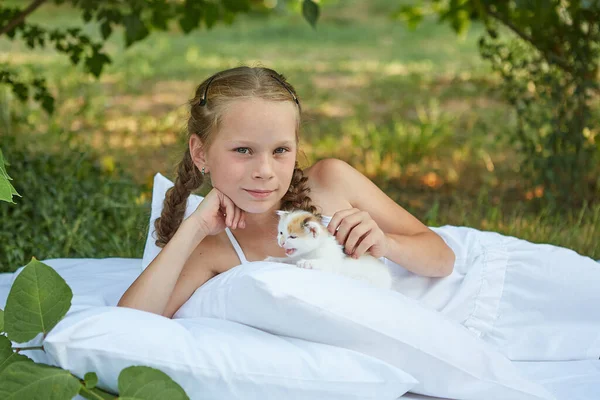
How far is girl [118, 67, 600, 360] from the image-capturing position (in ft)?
6.69

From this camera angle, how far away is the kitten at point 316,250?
1.92m

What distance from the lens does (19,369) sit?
1.47m

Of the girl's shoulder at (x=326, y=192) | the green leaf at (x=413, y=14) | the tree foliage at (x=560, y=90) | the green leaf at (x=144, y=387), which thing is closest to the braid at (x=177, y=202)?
the girl's shoulder at (x=326, y=192)

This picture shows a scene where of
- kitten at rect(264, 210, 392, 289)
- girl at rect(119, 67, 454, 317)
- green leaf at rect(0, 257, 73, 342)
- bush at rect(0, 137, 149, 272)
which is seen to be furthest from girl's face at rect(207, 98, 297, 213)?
bush at rect(0, 137, 149, 272)

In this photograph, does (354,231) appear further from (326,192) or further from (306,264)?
(326,192)

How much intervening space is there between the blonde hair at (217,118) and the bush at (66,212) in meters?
0.49

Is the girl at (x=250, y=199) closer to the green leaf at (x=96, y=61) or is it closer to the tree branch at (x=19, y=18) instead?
the green leaf at (x=96, y=61)

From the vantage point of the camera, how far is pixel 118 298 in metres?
2.38

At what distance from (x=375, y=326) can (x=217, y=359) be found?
0.36 metres

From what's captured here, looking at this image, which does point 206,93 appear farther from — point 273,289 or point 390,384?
point 390,384

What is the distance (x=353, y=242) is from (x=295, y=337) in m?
0.33

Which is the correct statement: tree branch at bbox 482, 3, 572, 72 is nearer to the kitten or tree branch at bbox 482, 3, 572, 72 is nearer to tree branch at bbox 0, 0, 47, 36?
tree branch at bbox 0, 0, 47, 36

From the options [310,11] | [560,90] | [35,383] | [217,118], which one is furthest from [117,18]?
[35,383]

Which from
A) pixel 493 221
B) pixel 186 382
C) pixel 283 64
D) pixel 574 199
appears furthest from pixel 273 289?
pixel 283 64
